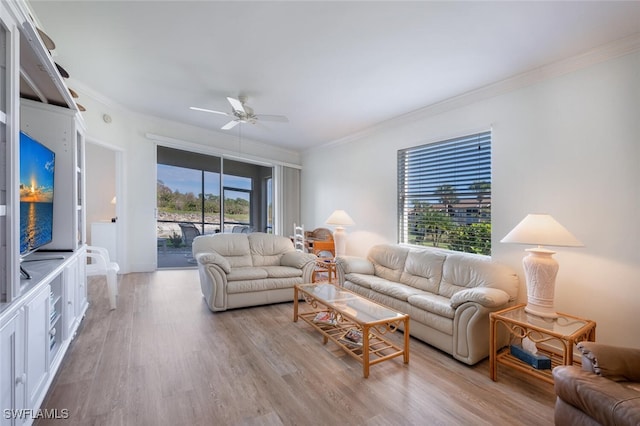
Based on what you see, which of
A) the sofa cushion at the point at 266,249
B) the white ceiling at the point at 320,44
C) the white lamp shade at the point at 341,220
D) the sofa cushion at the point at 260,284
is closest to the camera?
the white ceiling at the point at 320,44

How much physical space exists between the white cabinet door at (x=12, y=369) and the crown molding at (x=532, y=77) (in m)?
4.32

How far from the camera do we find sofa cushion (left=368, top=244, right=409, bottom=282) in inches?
144

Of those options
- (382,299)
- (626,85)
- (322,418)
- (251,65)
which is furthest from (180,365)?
(626,85)

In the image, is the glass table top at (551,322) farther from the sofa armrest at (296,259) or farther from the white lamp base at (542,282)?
the sofa armrest at (296,259)

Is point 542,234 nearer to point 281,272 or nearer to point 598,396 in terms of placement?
point 598,396

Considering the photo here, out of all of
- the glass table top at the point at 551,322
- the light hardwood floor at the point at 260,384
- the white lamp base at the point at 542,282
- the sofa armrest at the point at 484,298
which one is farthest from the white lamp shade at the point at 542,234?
the light hardwood floor at the point at 260,384

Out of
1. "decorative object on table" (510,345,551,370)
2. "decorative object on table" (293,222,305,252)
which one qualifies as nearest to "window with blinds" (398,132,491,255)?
"decorative object on table" (510,345,551,370)

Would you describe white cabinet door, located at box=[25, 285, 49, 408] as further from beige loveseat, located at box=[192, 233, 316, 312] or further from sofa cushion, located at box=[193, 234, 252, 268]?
sofa cushion, located at box=[193, 234, 252, 268]

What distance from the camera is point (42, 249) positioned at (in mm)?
2547

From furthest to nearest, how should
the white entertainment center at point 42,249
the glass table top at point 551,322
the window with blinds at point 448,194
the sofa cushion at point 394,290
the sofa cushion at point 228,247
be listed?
the sofa cushion at point 228,247
the window with blinds at point 448,194
the sofa cushion at point 394,290
the glass table top at point 551,322
the white entertainment center at point 42,249

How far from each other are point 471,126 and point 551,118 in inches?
31.5

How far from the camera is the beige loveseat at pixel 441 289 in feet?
7.68

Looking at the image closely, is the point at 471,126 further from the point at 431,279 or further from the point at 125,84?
the point at 125,84

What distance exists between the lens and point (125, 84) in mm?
3736
